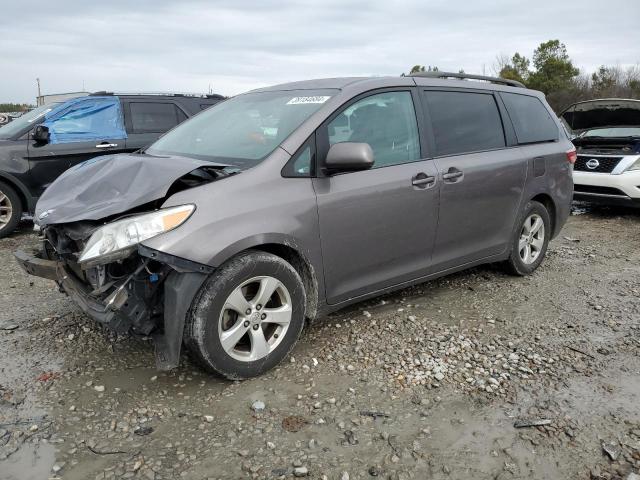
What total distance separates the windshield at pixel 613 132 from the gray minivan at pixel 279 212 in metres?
5.14

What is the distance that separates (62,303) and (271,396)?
2263 mm

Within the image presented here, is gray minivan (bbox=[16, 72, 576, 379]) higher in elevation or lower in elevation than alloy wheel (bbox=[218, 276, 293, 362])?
higher

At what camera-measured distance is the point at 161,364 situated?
9.17ft

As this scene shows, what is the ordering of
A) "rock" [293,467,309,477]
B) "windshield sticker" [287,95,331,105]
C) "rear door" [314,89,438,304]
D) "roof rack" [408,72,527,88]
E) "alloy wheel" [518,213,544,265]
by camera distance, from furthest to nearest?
1. "alloy wheel" [518,213,544,265]
2. "roof rack" [408,72,527,88]
3. "windshield sticker" [287,95,331,105]
4. "rear door" [314,89,438,304]
5. "rock" [293,467,309,477]

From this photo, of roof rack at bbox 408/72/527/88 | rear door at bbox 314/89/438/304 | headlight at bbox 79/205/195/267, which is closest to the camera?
headlight at bbox 79/205/195/267

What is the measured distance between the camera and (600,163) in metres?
8.08

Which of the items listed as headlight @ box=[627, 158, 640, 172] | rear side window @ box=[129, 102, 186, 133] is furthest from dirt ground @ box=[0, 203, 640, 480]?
headlight @ box=[627, 158, 640, 172]

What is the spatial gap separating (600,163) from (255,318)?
7.03 meters

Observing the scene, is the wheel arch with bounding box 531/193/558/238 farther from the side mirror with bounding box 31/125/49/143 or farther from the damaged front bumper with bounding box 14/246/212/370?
the side mirror with bounding box 31/125/49/143

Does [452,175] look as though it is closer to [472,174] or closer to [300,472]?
[472,174]

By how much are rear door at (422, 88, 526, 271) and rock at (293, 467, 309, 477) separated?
2101 mm

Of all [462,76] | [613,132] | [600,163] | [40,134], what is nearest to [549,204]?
[462,76]

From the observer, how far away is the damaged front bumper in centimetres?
273

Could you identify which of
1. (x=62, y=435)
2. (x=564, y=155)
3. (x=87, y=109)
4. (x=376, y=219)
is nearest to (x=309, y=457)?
(x=62, y=435)
